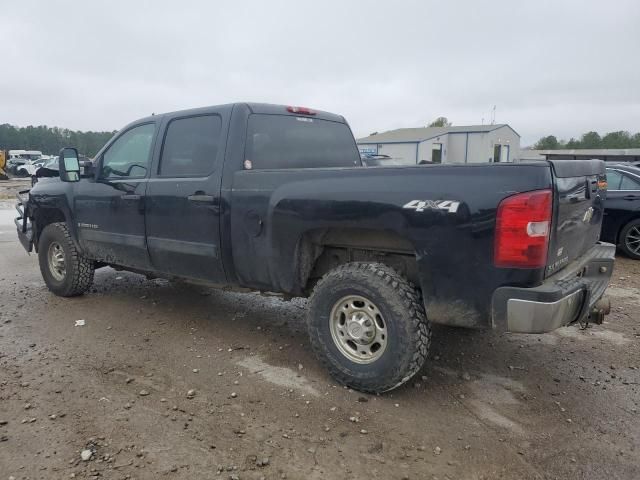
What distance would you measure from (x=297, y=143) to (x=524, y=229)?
7.62 feet

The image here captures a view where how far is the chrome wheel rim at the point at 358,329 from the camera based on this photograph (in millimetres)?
3368

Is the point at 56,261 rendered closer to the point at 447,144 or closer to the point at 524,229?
the point at 524,229

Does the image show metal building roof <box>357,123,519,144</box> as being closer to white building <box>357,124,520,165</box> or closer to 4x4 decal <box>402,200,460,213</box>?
white building <box>357,124,520,165</box>

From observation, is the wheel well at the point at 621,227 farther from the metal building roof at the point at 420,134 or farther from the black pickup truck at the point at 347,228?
the metal building roof at the point at 420,134

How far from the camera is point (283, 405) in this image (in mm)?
3318

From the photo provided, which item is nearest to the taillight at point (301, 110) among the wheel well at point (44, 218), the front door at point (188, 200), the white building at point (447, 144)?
the front door at point (188, 200)

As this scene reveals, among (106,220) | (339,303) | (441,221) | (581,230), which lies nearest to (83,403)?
(339,303)

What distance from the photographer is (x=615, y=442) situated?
9.59ft

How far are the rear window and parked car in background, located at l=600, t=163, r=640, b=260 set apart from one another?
545 centimetres

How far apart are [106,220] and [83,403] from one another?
2245 millimetres

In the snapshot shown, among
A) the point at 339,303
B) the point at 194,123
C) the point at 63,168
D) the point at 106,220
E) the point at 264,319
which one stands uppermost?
the point at 194,123

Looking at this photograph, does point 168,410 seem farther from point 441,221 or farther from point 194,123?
point 194,123

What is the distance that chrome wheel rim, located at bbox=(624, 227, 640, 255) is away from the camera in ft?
27.1

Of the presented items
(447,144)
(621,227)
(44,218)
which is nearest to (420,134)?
(447,144)
